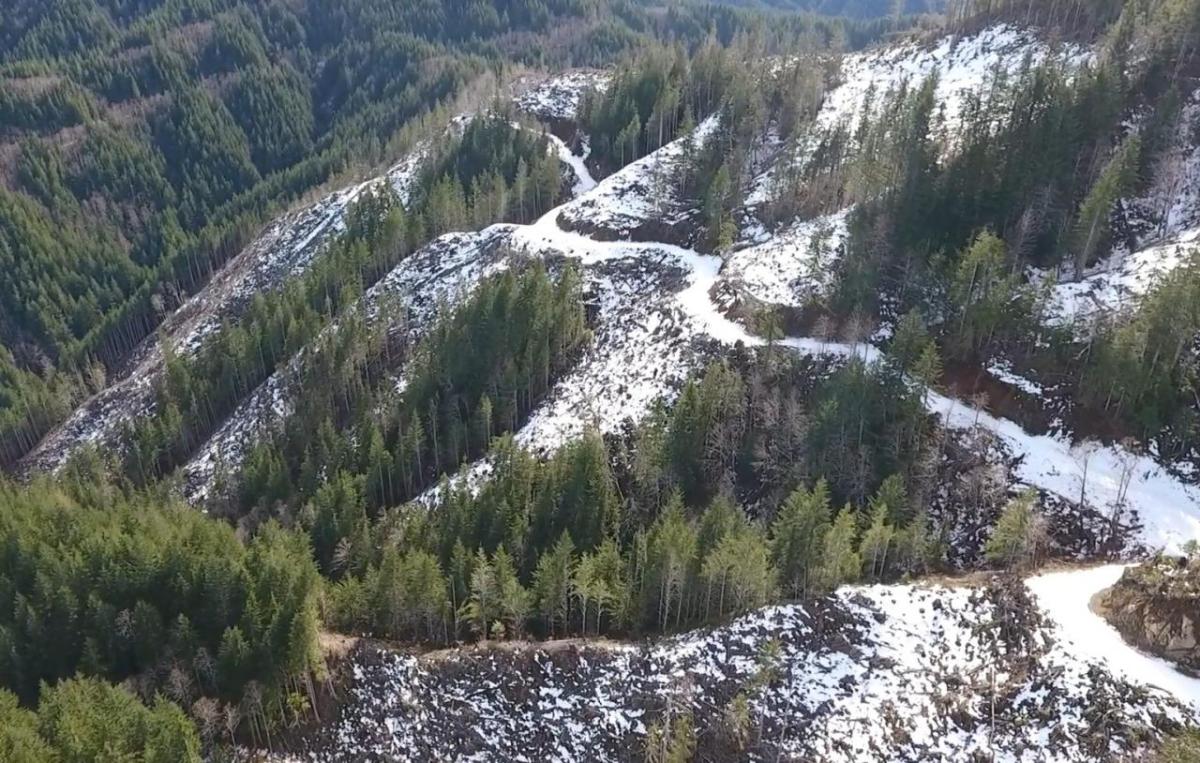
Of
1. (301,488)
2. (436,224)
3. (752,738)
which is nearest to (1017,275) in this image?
(752,738)

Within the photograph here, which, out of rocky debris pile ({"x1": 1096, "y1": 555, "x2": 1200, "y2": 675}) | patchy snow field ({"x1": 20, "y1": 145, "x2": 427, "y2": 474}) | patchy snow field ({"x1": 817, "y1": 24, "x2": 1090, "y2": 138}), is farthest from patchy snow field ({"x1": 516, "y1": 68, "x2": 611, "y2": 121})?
rocky debris pile ({"x1": 1096, "y1": 555, "x2": 1200, "y2": 675})

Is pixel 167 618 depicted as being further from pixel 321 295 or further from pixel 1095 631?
pixel 321 295

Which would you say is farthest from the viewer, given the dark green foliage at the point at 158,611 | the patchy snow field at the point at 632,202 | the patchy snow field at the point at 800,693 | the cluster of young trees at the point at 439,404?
the patchy snow field at the point at 632,202

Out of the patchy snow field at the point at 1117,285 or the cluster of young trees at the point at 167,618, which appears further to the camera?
the patchy snow field at the point at 1117,285

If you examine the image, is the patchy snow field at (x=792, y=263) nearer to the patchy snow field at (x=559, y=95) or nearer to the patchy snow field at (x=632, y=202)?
the patchy snow field at (x=632, y=202)

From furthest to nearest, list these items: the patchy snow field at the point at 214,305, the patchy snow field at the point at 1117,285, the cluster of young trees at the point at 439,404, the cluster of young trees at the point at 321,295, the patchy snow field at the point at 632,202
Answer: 1. the patchy snow field at the point at 214,305
2. the patchy snow field at the point at 632,202
3. the cluster of young trees at the point at 321,295
4. the cluster of young trees at the point at 439,404
5. the patchy snow field at the point at 1117,285

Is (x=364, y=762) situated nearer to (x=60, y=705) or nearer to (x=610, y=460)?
(x=60, y=705)

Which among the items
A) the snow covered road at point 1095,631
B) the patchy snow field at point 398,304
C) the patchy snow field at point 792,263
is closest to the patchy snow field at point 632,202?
the patchy snow field at point 398,304
